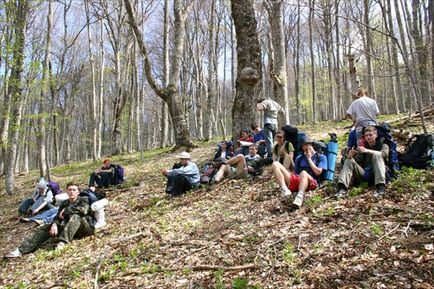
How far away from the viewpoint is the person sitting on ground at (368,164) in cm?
558

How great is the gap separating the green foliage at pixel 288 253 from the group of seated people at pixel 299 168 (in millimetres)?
1243

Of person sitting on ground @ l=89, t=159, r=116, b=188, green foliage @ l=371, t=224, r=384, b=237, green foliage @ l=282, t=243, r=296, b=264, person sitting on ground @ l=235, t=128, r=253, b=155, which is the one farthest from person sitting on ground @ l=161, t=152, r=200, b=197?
green foliage @ l=371, t=224, r=384, b=237

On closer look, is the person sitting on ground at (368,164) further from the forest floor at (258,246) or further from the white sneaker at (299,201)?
the white sneaker at (299,201)

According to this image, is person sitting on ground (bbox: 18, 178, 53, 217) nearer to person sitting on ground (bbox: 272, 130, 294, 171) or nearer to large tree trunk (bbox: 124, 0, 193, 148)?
large tree trunk (bbox: 124, 0, 193, 148)

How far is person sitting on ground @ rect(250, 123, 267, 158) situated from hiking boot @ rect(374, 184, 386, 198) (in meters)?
3.63

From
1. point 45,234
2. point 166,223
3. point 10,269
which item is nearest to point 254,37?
point 166,223

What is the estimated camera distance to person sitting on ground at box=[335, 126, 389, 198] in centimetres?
558

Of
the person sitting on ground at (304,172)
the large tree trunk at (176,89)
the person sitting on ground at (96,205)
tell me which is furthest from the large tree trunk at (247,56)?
the large tree trunk at (176,89)

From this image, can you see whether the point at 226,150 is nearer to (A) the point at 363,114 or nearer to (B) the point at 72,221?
(A) the point at 363,114

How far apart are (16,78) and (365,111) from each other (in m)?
11.0

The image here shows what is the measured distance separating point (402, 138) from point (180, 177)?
17.4ft

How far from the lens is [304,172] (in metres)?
6.24

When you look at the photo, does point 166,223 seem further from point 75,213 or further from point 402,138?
point 402,138

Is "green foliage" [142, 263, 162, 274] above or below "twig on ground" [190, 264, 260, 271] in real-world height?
below
